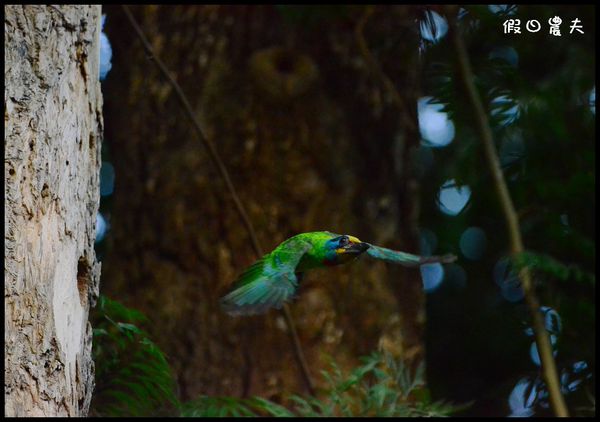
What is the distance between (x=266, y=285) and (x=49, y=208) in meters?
0.54

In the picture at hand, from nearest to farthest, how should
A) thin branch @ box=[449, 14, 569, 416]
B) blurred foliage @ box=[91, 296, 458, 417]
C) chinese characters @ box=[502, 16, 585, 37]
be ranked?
blurred foliage @ box=[91, 296, 458, 417] → thin branch @ box=[449, 14, 569, 416] → chinese characters @ box=[502, 16, 585, 37]

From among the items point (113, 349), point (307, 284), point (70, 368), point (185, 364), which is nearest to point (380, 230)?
point (307, 284)

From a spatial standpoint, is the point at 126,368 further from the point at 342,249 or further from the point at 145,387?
the point at 342,249

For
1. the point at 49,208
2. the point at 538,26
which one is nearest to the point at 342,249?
the point at 49,208

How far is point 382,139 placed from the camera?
12.1 feet

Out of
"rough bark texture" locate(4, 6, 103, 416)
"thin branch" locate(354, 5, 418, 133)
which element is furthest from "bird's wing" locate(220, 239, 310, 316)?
"thin branch" locate(354, 5, 418, 133)

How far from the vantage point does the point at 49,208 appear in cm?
184

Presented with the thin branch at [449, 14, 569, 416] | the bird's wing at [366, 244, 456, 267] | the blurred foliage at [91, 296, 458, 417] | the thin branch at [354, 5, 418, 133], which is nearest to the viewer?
the bird's wing at [366, 244, 456, 267]

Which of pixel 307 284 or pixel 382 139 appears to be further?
pixel 382 139

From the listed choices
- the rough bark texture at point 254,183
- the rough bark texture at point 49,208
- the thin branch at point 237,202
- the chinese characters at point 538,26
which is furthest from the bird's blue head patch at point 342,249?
the chinese characters at point 538,26

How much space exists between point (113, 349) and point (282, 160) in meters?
1.31

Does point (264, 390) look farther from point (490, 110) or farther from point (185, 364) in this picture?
point (490, 110)

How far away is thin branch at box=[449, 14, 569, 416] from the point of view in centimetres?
280

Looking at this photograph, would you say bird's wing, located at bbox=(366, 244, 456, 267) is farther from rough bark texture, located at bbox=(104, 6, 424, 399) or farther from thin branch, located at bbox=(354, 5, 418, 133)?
thin branch, located at bbox=(354, 5, 418, 133)
